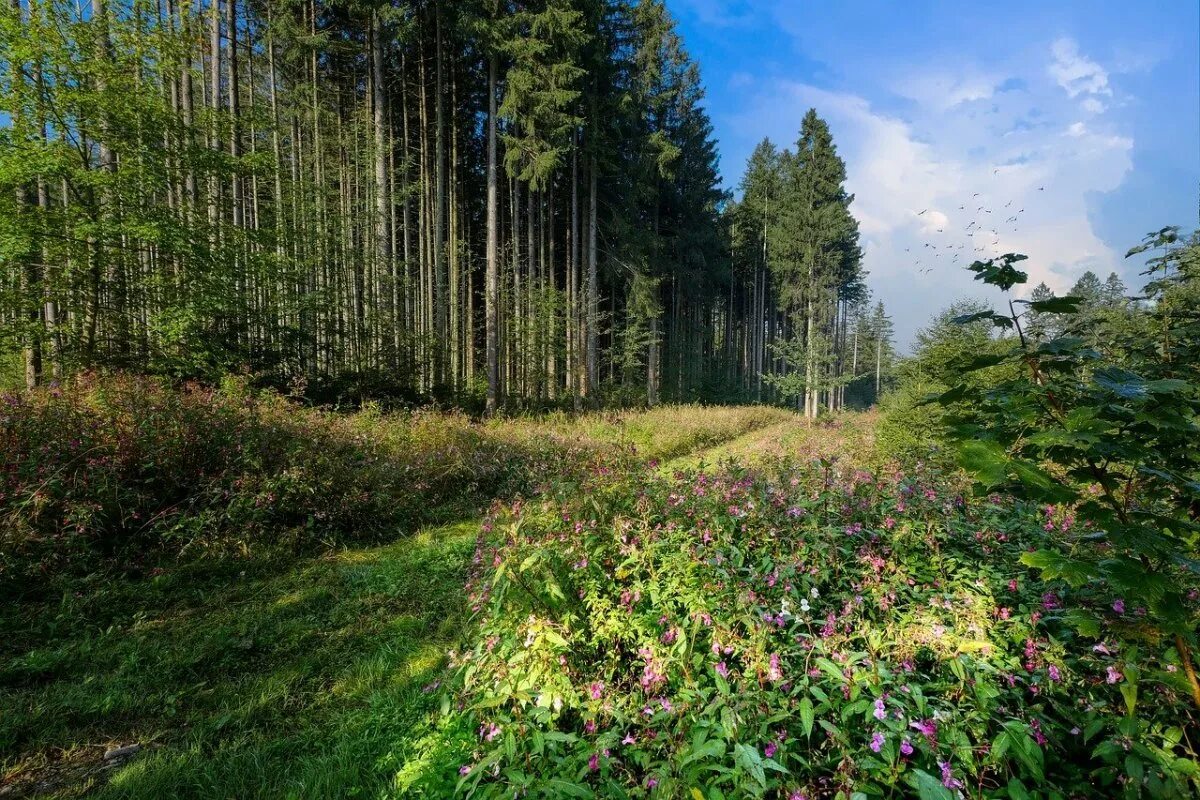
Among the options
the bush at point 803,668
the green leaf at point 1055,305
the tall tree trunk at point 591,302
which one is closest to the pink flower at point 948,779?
the bush at point 803,668

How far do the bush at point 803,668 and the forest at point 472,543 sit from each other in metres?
0.02

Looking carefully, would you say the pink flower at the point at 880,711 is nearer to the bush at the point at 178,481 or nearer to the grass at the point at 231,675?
the grass at the point at 231,675

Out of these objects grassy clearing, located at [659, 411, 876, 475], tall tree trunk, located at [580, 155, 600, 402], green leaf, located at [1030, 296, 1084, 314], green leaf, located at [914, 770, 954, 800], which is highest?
tall tree trunk, located at [580, 155, 600, 402]

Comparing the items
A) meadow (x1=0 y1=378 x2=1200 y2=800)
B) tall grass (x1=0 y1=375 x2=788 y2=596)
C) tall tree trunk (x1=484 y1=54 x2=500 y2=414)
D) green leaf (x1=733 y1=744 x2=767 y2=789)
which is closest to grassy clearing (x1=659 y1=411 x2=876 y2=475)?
meadow (x1=0 y1=378 x2=1200 y2=800)

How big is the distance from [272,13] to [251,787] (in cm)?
1957

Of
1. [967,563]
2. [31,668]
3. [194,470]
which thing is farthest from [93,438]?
[967,563]

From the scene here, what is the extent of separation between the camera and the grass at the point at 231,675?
2439 mm

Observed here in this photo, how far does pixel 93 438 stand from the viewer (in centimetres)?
506

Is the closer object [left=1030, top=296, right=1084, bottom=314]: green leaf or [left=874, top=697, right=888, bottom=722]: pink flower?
[left=1030, top=296, right=1084, bottom=314]: green leaf

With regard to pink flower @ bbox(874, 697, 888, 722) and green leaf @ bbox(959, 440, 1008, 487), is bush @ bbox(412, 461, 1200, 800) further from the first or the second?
green leaf @ bbox(959, 440, 1008, 487)

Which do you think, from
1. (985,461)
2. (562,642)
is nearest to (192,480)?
(562,642)

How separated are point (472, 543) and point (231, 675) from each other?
262cm

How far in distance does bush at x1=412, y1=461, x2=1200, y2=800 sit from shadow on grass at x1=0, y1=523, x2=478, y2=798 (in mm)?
722

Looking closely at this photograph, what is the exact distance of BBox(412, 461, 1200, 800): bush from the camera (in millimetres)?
1550
